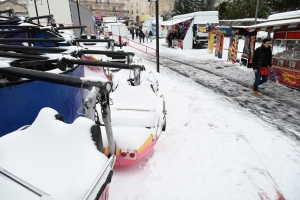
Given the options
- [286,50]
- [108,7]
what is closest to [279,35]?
[286,50]

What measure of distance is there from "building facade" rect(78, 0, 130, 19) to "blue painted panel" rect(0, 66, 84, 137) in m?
80.3

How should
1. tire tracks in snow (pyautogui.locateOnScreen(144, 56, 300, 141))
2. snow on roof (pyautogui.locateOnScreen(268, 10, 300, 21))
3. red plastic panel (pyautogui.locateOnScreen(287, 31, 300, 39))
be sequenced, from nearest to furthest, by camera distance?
tire tracks in snow (pyautogui.locateOnScreen(144, 56, 300, 141)) → red plastic panel (pyautogui.locateOnScreen(287, 31, 300, 39)) → snow on roof (pyautogui.locateOnScreen(268, 10, 300, 21))

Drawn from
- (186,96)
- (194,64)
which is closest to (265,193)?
(186,96)

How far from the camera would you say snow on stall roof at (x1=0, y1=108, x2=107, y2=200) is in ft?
5.91

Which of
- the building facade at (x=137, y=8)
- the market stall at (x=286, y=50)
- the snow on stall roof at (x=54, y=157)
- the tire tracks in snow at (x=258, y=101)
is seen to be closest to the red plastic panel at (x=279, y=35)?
the market stall at (x=286, y=50)

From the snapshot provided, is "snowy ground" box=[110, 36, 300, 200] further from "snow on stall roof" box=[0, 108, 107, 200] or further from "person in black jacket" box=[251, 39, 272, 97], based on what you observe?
"snow on stall roof" box=[0, 108, 107, 200]

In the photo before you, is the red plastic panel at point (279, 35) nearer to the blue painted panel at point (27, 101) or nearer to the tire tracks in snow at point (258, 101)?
the tire tracks in snow at point (258, 101)

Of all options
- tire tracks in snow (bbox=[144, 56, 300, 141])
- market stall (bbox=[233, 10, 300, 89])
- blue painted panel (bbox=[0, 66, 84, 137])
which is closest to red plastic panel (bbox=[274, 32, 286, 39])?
market stall (bbox=[233, 10, 300, 89])

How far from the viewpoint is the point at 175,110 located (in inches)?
249

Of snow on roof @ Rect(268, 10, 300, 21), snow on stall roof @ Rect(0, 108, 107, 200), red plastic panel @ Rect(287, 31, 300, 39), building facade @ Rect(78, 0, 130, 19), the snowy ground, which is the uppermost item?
building facade @ Rect(78, 0, 130, 19)

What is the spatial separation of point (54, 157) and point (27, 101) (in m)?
1.92

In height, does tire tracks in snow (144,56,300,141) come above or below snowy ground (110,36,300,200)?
above

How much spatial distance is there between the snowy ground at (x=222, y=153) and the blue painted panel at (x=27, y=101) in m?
1.79

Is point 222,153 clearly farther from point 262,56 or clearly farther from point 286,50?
point 286,50
